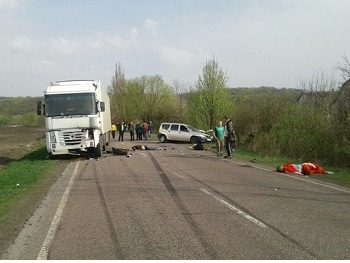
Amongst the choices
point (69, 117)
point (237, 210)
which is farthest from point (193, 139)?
point (237, 210)

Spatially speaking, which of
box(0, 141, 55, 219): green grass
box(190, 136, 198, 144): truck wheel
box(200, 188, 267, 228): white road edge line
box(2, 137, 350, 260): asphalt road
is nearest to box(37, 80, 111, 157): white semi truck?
box(0, 141, 55, 219): green grass

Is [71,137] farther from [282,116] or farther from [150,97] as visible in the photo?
[150,97]

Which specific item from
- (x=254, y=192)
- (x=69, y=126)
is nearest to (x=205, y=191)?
(x=254, y=192)

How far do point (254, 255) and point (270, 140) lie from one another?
1990 centimetres

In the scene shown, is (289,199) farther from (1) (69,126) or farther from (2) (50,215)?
(1) (69,126)

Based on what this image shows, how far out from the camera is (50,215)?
24.0 feet

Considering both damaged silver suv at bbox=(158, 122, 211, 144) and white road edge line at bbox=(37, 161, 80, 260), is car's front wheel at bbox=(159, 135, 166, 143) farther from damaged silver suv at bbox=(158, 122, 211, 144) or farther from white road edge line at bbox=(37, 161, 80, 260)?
white road edge line at bbox=(37, 161, 80, 260)

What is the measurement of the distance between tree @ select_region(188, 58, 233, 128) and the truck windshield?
18205 millimetres

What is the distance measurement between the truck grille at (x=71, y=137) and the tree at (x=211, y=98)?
60.6 ft

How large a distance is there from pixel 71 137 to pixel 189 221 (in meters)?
13.1

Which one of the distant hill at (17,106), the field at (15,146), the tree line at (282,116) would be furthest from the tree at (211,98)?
the distant hill at (17,106)

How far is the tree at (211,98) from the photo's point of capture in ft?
115

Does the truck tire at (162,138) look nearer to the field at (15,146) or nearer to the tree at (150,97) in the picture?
the field at (15,146)

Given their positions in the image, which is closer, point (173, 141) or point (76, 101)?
point (76, 101)
